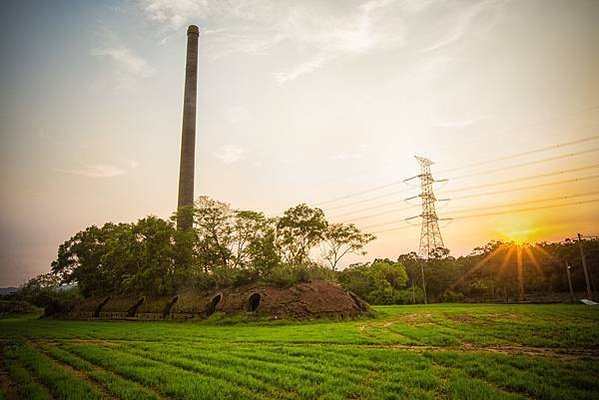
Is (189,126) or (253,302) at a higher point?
(189,126)

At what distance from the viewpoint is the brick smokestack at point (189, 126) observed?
46.3 meters

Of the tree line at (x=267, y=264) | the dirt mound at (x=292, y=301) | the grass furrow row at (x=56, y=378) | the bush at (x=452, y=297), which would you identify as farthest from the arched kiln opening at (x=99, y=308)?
the bush at (x=452, y=297)

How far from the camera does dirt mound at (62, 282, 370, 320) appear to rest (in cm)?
2828

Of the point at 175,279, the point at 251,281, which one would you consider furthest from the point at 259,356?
the point at 175,279

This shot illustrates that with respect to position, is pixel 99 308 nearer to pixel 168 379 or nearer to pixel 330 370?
pixel 168 379

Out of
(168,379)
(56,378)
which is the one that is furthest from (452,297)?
(56,378)

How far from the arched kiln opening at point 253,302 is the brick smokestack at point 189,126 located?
18.2m

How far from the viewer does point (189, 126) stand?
4834cm

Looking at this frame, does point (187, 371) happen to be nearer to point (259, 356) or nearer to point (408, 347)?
point (259, 356)

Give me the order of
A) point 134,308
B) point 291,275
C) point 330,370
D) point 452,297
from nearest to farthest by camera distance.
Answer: point 330,370
point 291,275
point 134,308
point 452,297

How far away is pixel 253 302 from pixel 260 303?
2.01 meters

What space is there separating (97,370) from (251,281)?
23311 millimetres

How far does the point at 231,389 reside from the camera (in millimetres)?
7852

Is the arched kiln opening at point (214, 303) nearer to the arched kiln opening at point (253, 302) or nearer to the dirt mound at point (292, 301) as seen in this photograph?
the dirt mound at point (292, 301)
